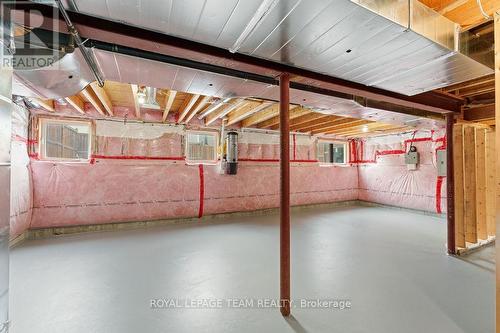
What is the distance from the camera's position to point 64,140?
571 cm

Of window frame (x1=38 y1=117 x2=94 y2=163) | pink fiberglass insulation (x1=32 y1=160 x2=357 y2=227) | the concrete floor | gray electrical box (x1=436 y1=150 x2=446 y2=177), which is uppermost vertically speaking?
window frame (x1=38 y1=117 x2=94 y2=163)

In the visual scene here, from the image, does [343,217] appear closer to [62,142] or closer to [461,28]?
[461,28]

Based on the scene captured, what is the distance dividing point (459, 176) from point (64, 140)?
799cm

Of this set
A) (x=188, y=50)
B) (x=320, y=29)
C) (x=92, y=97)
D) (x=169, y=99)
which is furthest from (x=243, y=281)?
(x=92, y=97)

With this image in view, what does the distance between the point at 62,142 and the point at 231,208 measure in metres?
4.52

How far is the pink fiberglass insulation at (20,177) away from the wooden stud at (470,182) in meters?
5.98

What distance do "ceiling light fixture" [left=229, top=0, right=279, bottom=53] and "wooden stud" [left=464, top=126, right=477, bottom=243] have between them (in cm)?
334

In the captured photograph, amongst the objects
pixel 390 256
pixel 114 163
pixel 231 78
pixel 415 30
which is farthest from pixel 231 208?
pixel 415 30

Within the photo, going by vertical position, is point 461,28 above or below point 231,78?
above

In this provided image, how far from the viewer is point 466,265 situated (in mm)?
2537

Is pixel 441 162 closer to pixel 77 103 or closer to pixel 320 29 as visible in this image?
pixel 320 29

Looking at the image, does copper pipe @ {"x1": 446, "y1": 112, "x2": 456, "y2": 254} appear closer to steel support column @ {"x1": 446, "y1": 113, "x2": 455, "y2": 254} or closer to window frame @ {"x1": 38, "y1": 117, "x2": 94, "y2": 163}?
steel support column @ {"x1": 446, "y1": 113, "x2": 455, "y2": 254}

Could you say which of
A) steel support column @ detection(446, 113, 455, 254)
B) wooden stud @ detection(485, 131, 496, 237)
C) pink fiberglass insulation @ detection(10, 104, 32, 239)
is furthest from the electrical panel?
pink fiberglass insulation @ detection(10, 104, 32, 239)

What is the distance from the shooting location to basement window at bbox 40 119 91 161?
3.68 meters
